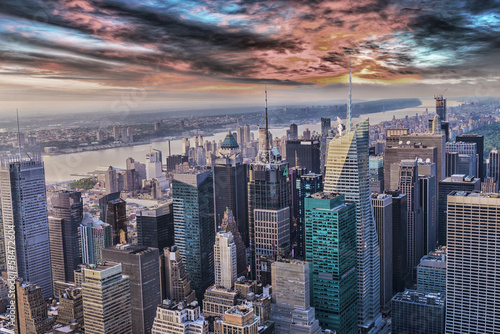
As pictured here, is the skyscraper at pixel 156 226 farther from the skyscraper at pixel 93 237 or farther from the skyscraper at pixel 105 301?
the skyscraper at pixel 105 301

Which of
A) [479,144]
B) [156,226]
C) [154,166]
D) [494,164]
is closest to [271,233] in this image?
[156,226]

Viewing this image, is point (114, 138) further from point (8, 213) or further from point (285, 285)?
point (285, 285)

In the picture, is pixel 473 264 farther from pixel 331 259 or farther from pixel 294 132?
pixel 294 132

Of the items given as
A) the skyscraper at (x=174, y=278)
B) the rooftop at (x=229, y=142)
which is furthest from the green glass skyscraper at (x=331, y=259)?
the skyscraper at (x=174, y=278)

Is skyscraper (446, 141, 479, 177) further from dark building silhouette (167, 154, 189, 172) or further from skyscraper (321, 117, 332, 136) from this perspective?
dark building silhouette (167, 154, 189, 172)

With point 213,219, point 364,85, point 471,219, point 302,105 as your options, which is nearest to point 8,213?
point 213,219
